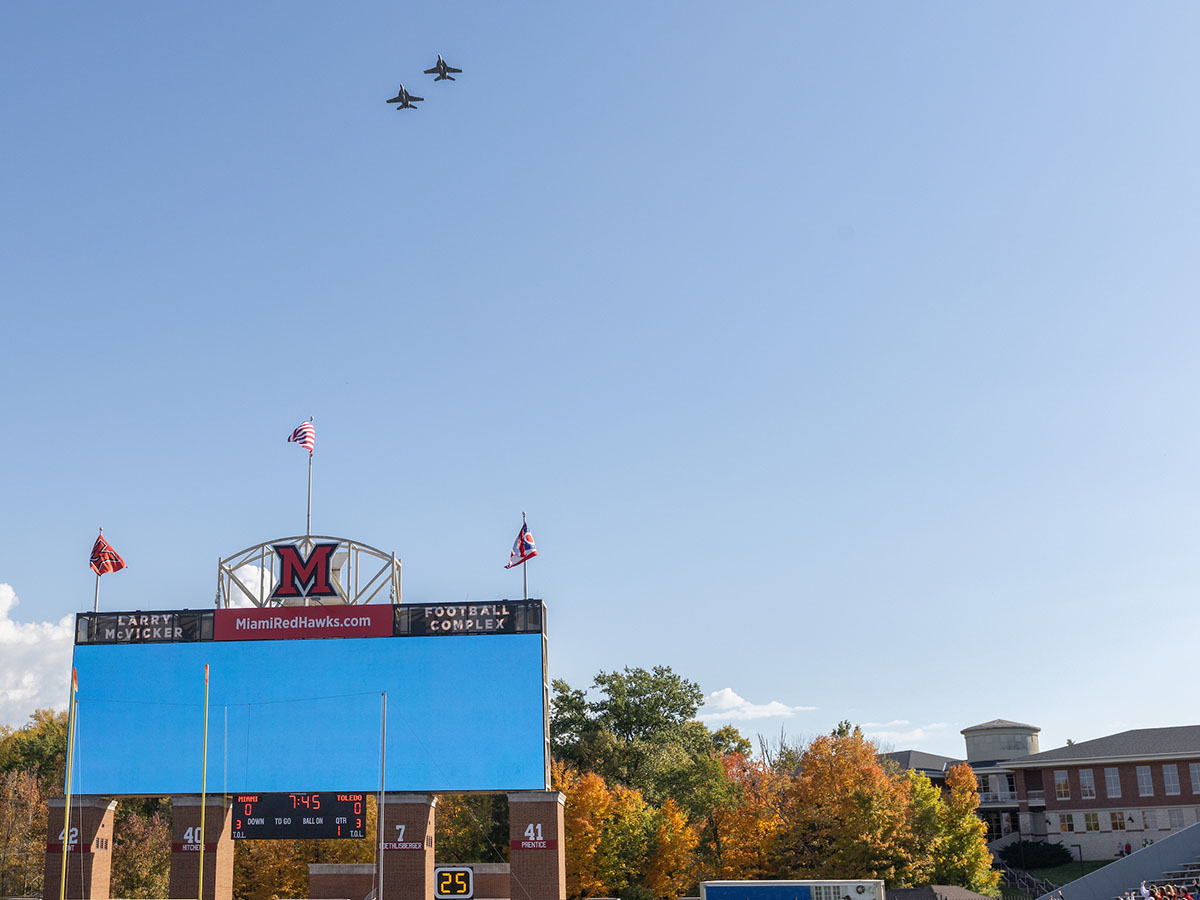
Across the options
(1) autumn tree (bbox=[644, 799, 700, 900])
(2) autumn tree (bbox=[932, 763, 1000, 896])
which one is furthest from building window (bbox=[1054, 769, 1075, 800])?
(1) autumn tree (bbox=[644, 799, 700, 900])

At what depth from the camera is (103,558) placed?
4653cm

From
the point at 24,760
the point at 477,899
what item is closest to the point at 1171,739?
the point at 477,899

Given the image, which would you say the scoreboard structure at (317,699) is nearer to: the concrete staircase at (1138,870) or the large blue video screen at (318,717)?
the large blue video screen at (318,717)

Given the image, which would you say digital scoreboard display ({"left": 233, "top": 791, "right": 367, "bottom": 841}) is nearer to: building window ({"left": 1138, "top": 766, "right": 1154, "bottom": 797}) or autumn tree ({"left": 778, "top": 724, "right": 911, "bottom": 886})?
autumn tree ({"left": 778, "top": 724, "right": 911, "bottom": 886})

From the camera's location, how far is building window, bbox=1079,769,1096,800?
67562mm

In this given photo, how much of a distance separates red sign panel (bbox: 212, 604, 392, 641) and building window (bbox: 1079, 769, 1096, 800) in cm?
4656

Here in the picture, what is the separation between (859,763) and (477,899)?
751 inches

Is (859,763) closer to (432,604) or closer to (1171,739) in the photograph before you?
(432,604)

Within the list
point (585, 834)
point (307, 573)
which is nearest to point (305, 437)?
point (307, 573)

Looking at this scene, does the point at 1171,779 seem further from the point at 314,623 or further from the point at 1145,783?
the point at 314,623

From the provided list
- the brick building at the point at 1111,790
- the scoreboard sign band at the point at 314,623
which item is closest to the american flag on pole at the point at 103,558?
the scoreboard sign band at the point at 314,623

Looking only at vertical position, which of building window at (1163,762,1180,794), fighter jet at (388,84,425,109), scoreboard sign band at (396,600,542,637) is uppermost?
fighter jet at (388,84,425,109)

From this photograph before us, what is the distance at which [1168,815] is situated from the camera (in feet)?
212

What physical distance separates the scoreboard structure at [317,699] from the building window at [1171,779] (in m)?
42.8
